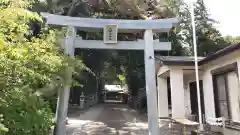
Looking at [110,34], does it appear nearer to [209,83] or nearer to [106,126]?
[209,83]

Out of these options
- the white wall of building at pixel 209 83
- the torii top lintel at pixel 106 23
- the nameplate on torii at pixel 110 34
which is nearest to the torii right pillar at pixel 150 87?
the torii top lintel at pixel 106 23

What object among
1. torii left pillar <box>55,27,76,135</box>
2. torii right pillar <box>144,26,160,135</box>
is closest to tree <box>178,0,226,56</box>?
torii right pillar <box>144,26,160,135</box>

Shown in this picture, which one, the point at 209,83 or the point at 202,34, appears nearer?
the point at 209,83

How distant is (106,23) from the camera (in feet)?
26.3

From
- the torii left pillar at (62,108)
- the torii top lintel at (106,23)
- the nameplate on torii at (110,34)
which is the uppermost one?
the torii top lintel at (106,23)

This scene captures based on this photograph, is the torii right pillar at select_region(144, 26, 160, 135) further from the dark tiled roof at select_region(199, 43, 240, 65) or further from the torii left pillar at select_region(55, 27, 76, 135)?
the torii left pillar at select_region(55, 27, 76, 135)

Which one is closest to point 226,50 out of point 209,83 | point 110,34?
point 209,83

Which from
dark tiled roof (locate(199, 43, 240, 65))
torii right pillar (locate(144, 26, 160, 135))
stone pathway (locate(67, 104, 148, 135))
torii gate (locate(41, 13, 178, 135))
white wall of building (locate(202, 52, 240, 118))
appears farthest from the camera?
stone pathway (locate(67, 104, 148, 135))

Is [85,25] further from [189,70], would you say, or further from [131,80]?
[131,80]

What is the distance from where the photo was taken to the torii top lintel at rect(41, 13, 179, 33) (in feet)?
25.8

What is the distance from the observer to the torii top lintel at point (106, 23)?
7.88m

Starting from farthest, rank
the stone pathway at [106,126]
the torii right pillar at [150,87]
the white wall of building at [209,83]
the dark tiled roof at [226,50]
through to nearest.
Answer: the stone pathway at [106,126], the white wall of building at [209,83], the torii right pillar at [150,87], the dark tiled roof at [226,50]

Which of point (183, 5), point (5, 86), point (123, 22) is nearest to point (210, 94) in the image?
point (123, 22)

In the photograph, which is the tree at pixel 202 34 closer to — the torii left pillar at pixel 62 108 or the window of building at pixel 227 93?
the window of building at pixel 227 93
